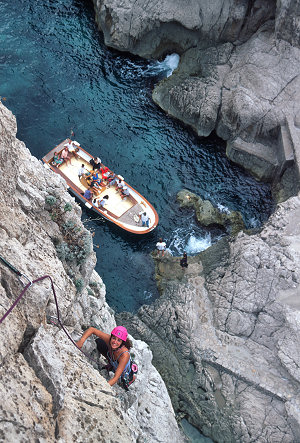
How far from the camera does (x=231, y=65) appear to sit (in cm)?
3531

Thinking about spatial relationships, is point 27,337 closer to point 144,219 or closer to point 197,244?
point 144,219

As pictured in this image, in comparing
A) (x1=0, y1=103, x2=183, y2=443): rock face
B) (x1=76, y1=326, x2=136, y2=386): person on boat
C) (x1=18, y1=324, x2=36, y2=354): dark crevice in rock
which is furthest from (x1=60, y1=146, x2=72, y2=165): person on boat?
(x1=18, y1=324, x2=36, y2=354): dark crevice in rock

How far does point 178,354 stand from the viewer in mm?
22688

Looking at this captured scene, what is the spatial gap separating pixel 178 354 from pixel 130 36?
2686 cm

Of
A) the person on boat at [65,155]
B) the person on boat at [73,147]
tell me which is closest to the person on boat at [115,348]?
the person on boat at [65,155]

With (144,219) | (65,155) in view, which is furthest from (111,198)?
(65,155)

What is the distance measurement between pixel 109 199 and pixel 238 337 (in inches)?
482

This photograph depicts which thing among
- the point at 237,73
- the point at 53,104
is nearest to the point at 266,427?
the point at 237,73

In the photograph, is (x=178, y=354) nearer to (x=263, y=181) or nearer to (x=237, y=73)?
(x=263, y=181)

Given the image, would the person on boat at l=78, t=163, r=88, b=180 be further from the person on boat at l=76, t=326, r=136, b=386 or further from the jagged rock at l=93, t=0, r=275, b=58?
the person on boat at l=76, t=326, r=136, b=386

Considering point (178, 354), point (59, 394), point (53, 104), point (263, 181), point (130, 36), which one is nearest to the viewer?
point (59, 394)

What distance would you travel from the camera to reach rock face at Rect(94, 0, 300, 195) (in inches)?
1267

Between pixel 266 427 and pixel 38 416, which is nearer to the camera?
pixel 38 416

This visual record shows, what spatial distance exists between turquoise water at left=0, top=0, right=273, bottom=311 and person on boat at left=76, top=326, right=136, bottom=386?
12.8m
